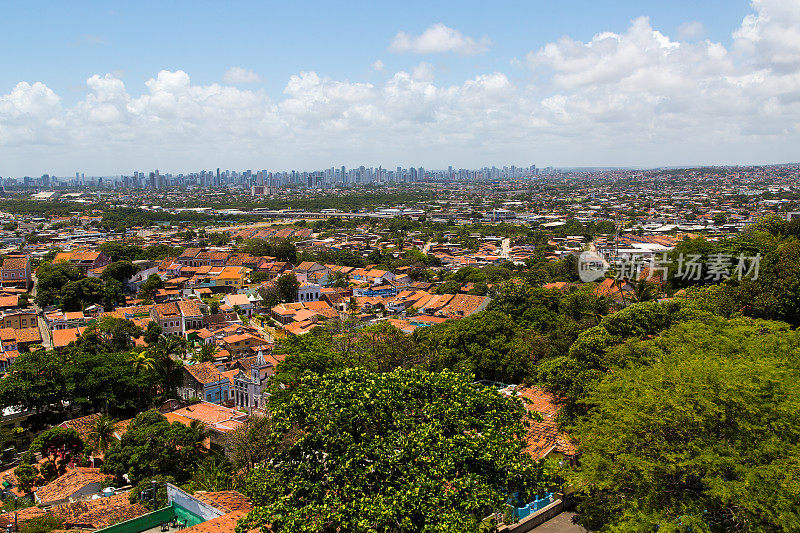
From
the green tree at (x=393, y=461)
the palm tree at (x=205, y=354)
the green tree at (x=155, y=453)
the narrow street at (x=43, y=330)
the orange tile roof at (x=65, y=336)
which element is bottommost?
the narrow street at (x=43, y=330)

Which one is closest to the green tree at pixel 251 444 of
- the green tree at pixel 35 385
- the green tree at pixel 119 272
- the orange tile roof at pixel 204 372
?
the orange tile roof at pixel 204 372

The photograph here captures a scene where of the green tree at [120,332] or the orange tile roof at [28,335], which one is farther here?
the orange tile roof at [28,335]

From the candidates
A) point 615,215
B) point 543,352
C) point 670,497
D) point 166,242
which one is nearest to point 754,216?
point 615,215

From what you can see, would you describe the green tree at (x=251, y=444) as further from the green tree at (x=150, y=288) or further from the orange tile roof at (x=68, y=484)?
the green tree at (x=150, y=288)

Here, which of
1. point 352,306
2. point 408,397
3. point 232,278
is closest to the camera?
point 408,397

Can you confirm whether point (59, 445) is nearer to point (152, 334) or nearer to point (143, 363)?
point (143, 363)

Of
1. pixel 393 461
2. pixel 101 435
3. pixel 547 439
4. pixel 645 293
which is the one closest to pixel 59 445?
pixel 101 435

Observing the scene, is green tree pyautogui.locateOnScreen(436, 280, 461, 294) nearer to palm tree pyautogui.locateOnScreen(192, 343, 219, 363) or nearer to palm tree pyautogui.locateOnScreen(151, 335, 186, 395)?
palm tree pyautogui.locateOnScreen(192, 343, 219, 363)
